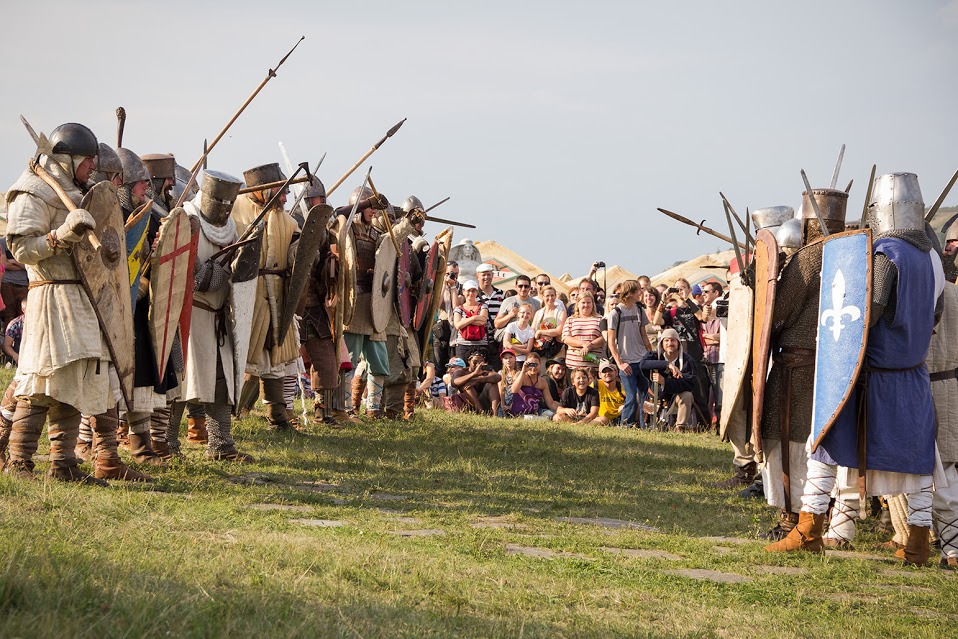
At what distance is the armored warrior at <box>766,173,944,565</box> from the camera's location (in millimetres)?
5160

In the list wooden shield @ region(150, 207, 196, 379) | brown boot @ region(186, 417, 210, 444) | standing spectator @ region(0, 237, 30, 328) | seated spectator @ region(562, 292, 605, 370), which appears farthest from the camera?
standing spectator @ region(0, 237, 30, 328)

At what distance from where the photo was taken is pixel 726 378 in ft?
20.0

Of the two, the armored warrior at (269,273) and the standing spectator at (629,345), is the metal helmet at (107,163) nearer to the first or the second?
the armored warrior at (269,273)

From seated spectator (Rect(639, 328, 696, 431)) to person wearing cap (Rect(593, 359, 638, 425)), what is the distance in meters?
0.33

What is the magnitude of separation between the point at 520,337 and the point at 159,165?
5471mm

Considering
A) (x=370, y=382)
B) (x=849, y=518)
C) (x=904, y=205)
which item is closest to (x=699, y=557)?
(x=849, y=518)

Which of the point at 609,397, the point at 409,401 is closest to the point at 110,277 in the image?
the point at 409,401

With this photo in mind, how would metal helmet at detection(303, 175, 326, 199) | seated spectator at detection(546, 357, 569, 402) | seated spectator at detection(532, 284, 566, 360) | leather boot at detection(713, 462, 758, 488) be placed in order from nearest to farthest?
leather boot at detection(713, 462, 758, 488) < metal helmet at detection(303, 175, 326, 199) < seated spectator at detection(546, 357, 569, 402) < seated spectator at detection(532, 284, 566, 360)

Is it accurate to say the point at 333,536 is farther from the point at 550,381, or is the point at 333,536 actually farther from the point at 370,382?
the point at 550,381

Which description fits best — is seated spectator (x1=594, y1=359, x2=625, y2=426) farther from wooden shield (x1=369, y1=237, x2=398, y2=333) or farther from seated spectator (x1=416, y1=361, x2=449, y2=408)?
wooden shield (x1=369, y1=237, x2=398, y2=333)

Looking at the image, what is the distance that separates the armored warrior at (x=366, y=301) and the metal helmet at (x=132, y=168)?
114 inches

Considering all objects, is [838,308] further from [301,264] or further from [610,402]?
[610,402]

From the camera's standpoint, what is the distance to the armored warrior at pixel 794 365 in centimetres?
559

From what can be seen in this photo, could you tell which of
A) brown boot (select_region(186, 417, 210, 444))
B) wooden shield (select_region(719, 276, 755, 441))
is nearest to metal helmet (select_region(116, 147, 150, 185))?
brown boot (select_region(186, 417, 210, 444))
